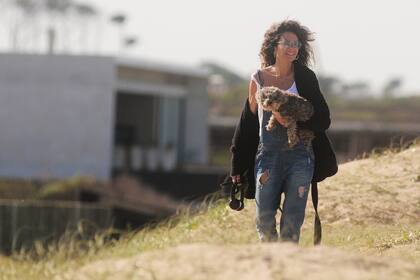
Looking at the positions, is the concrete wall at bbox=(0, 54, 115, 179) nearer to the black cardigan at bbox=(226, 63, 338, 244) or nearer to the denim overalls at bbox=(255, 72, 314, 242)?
the black cardigan at bbox=(226, 63, 338, 244)

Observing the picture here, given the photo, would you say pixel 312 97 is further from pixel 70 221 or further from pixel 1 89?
pixel 1 89

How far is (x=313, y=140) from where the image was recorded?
737 cm

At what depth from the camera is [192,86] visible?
125ft

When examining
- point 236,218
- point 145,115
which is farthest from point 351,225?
point 145,115

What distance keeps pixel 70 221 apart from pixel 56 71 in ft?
33.8

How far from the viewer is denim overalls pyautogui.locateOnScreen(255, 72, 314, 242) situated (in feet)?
23.4

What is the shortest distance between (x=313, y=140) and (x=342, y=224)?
9.20 ft

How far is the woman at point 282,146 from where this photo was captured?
715 cm

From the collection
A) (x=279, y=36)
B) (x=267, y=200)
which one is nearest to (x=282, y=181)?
(x=267, y=200)

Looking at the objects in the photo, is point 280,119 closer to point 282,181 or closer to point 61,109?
point 282,181

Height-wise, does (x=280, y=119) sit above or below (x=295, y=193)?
above

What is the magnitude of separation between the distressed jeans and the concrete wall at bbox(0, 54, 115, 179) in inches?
1005

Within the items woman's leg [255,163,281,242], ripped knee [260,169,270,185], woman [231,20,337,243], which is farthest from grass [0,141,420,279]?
ripped knee [260,169,270,185]

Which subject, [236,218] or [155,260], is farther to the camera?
[236,218]
